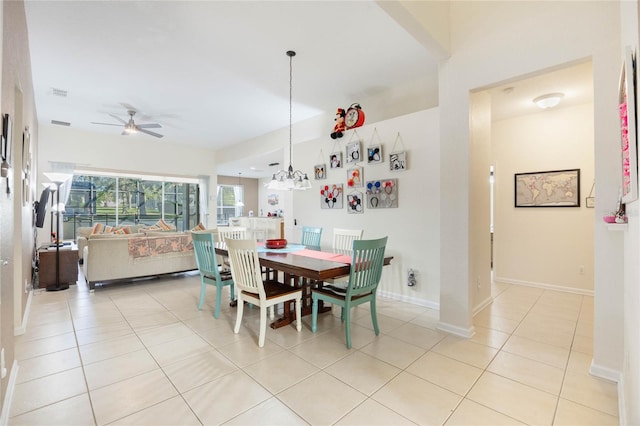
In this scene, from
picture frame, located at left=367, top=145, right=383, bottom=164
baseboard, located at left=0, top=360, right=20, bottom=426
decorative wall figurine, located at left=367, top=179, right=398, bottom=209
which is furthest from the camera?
picture frame, located at left=367, top=145, right=383, bottom=164

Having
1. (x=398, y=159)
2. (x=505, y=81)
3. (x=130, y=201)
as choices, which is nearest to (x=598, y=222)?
(x=505, y=81)

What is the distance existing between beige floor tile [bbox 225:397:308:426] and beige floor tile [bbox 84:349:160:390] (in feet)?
3.13

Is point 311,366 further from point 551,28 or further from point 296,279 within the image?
point 551,28

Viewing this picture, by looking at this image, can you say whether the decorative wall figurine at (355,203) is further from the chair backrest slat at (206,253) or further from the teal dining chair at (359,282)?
the chair backrest slat at (206,253)

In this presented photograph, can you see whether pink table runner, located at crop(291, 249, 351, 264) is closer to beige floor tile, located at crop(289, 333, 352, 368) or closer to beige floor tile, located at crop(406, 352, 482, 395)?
beige floor tile, located at crop(289, 333, 352, 368)

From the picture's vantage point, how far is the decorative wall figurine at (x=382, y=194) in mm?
3883

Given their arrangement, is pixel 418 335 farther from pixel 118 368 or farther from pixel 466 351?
pixel 118 368

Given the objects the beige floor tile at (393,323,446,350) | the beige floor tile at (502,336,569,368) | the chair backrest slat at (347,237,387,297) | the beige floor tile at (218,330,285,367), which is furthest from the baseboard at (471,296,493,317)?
the beige floor tile at (218,330,285,367)

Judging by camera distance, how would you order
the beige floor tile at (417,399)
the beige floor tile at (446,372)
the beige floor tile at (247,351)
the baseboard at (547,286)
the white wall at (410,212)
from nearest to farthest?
the beige floor tile at (417,399) → the beige floor tile at (446,372) → the beige floor tile at (247,351) → the white wall at (410,212) → the baseboard at (547,286)

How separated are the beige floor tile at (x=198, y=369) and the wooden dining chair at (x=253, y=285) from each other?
1.21 feet

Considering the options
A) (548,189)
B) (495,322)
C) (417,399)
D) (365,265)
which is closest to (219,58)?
(365,265)

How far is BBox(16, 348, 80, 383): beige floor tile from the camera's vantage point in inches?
82.1

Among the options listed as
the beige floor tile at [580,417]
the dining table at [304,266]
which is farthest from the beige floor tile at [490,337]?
the dining table at [304,266]

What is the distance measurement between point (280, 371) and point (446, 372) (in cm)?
122
